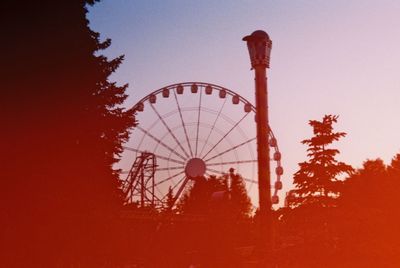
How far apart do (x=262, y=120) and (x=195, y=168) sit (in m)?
27.3

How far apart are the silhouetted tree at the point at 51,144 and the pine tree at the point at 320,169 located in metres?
17.5

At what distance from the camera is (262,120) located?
21578 mm

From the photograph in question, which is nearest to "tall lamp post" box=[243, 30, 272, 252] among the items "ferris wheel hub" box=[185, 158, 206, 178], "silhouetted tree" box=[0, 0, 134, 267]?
"silhouetted tree" box=[0, 0, 134, 267]

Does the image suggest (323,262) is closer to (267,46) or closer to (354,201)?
(354,201)

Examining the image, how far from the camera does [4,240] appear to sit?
19.2m

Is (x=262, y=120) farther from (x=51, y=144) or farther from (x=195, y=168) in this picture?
(x=195, y=168)

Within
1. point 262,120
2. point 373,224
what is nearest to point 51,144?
point 262,120

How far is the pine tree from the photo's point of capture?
1489 inches

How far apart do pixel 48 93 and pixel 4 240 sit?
18.1 ft

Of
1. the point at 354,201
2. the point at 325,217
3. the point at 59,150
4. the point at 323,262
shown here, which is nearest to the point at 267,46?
the point at 59,150

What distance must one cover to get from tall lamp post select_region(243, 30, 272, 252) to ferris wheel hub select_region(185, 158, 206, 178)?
2615 cm

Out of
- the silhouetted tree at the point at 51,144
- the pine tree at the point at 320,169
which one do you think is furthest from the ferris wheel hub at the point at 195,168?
the silhouetted tree at the point at 51,144

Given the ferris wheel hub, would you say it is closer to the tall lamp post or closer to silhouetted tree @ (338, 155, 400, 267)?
silhouetted tree @ (338, 155, 400, 267)

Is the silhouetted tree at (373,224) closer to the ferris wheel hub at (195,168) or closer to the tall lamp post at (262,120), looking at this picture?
the tall lamp post at (262,120)
